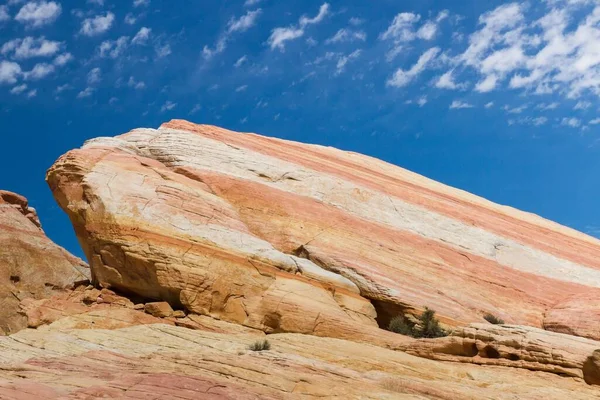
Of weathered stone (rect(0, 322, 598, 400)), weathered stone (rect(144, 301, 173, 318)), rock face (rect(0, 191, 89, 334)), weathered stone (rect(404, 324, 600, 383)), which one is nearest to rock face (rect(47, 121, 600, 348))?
weathered stone (rect(144, 301, 173, 318))

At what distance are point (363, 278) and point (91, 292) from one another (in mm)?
8812

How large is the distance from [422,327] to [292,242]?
529cm

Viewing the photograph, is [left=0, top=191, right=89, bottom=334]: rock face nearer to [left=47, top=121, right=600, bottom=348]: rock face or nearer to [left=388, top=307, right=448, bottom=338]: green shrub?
[left=47, top=121, right=600, bottom=348]: rock face

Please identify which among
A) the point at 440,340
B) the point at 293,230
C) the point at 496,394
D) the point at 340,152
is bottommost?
the point at 496,394

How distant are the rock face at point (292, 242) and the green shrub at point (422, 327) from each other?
0.57m

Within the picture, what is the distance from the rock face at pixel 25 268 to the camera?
2845cm

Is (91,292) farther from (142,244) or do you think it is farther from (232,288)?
(232,288)

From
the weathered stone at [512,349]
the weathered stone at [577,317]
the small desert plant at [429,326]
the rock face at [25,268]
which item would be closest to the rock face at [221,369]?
the weathered stone at [512,349]

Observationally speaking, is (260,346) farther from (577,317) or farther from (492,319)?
(577,317)

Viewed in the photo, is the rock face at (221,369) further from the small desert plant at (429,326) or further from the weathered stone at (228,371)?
the small desert plant at (429,326)

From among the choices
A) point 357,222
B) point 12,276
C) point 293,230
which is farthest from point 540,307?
point 12,276

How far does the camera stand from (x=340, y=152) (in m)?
38.9

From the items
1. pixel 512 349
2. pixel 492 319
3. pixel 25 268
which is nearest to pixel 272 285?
pixel 512 349

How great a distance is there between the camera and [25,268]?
99.5 ft
